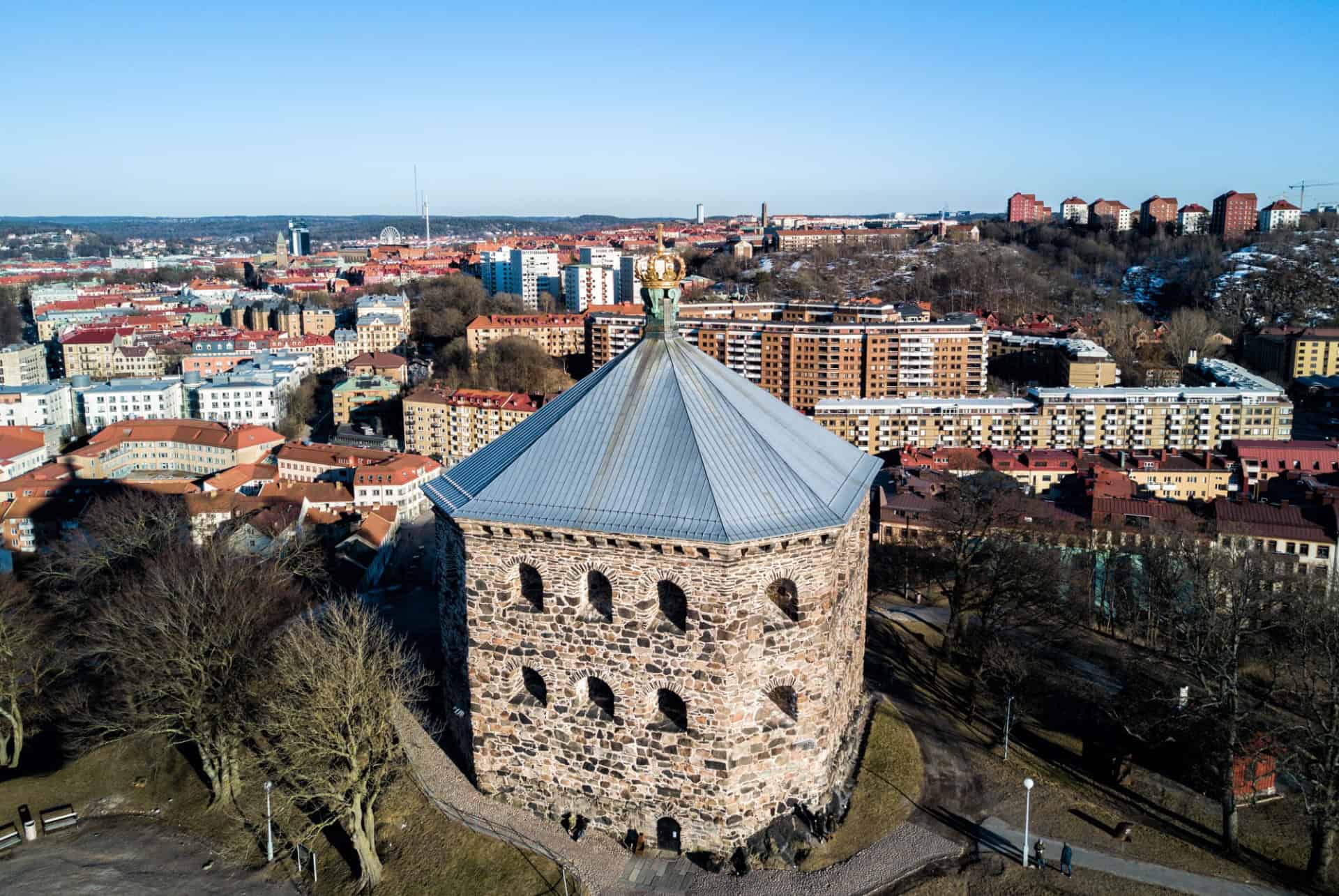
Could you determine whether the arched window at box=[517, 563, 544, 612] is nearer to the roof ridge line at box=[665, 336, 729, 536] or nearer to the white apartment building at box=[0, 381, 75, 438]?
the roof ridge line at box=[665, 336, 729, 536]

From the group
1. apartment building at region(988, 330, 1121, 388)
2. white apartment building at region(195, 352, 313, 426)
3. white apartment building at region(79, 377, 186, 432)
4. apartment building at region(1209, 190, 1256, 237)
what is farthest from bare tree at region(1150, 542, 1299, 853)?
apartment building at region(1209, 190, 1256, 237)

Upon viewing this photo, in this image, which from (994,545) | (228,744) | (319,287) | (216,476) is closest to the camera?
(228,744)

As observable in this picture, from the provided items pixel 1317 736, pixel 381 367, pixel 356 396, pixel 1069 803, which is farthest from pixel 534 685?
pixel 381 367

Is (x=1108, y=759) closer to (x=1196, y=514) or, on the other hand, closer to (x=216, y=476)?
(x=1196, y=514)

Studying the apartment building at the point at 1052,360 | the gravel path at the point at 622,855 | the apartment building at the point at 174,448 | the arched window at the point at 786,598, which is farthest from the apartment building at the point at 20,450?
the apartment building at the point at 1052,360

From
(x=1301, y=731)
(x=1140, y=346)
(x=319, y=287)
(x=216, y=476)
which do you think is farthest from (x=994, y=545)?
(x=319, y=287)

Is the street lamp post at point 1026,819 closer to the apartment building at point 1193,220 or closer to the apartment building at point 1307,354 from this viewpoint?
the apartment building at point 1307,354

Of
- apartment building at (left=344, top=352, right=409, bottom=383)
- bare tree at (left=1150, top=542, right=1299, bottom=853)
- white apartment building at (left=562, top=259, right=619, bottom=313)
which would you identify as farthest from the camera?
white apartment building at (left=562, top=259, right=619, bottom=313)
